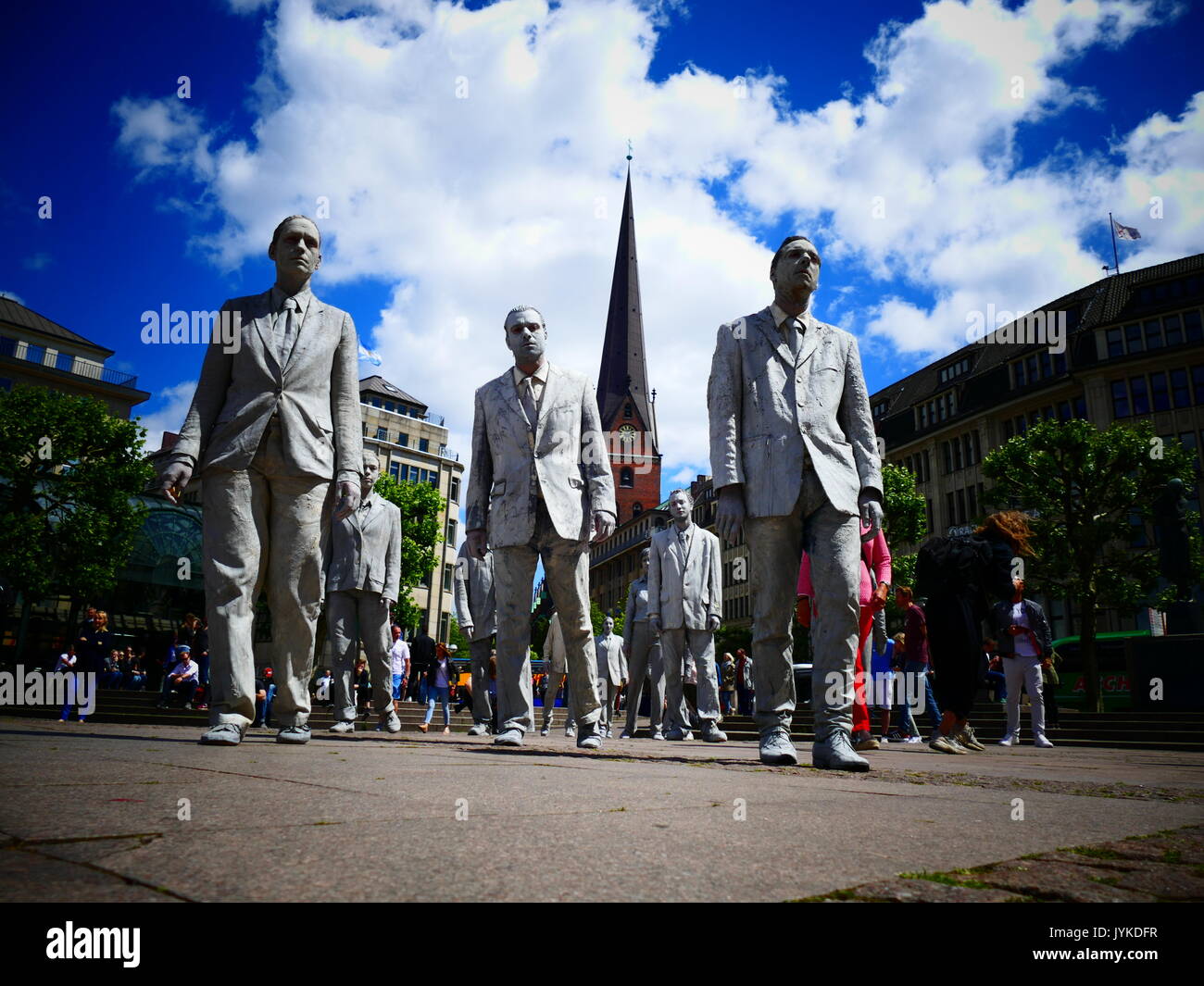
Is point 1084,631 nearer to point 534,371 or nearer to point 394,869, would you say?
point 534,371

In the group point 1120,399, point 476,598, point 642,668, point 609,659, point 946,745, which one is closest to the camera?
point 946,745

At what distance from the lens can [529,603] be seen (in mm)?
6078

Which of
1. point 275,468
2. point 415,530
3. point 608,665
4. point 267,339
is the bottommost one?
point 608,665

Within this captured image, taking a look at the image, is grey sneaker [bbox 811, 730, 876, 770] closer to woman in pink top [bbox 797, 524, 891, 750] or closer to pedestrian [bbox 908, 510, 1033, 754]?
woman in pink top [bbox 797, 524, 891, 750]

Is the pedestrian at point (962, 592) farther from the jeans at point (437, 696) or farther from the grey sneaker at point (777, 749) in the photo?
the jeans at point (437, 696)

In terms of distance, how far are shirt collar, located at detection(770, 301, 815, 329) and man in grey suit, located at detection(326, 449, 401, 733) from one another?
521 centimetres

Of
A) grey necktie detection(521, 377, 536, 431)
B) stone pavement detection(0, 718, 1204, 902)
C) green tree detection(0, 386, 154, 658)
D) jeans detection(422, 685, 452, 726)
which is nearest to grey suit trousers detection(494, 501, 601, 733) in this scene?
grey necktie detection(521, 377, 536, 431)

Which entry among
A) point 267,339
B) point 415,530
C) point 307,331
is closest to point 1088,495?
point 307,331

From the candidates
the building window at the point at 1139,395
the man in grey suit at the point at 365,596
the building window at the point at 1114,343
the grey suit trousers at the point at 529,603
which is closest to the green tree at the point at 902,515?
the building window at the point at 1139,395

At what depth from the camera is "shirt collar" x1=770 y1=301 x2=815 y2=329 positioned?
5.19 meters

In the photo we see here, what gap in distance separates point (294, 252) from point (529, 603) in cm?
273

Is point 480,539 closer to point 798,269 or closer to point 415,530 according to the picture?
point 798,269

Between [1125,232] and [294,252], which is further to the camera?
[1125,232]
